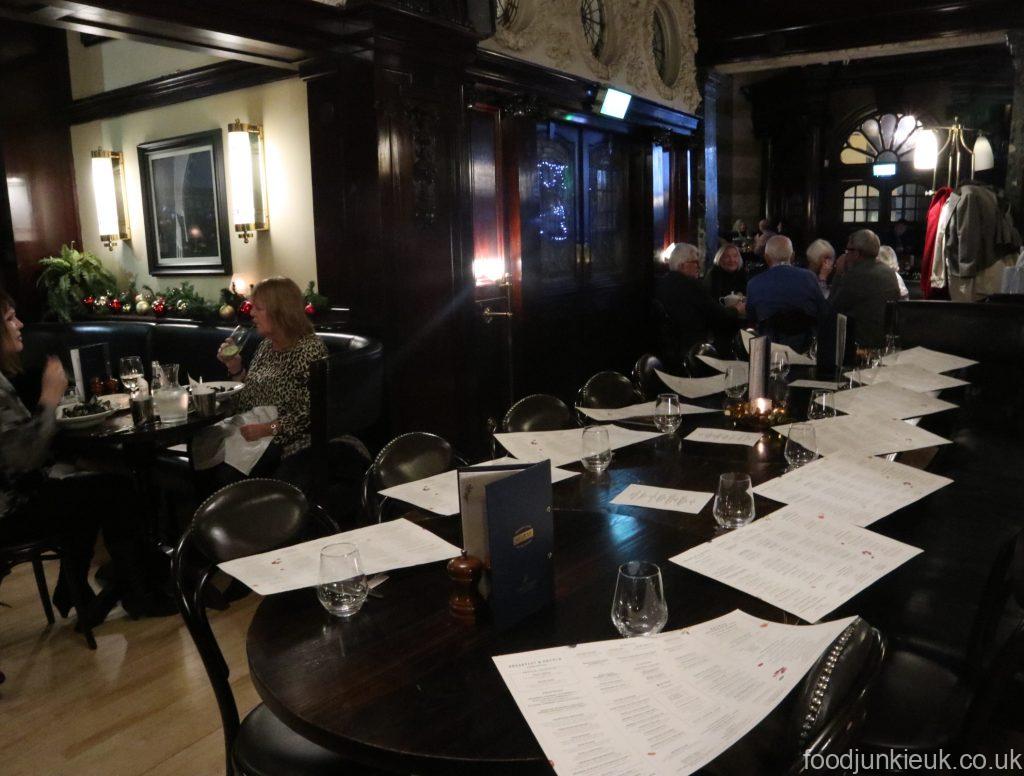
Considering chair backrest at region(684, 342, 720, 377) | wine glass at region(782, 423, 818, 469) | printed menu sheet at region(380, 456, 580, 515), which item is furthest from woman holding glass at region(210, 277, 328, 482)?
wine glass at region(782, 423, 818, 469)

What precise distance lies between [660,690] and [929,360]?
3.26m

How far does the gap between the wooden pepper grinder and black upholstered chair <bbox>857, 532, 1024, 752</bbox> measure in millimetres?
760

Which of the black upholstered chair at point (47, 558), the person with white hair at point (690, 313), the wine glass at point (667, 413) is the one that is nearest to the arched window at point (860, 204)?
the person with white hair at point (690, 313)

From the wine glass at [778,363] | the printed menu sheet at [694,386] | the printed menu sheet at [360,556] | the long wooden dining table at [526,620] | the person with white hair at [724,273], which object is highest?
the person with white hair at [724,273]

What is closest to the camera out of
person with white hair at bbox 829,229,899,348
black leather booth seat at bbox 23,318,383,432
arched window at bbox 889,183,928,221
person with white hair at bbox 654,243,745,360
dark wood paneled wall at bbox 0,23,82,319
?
black leather booth seat at bbox 23,318,383,432

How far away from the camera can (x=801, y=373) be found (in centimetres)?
397

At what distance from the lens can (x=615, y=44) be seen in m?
6.77

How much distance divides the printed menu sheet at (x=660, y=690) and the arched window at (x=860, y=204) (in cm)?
1173

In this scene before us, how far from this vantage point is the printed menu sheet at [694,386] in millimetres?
3412

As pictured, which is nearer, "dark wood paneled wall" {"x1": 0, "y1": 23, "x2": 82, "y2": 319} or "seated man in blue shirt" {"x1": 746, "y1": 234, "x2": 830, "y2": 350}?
"seated man in blue shirt" {"x1": 746, "y1": 234, "x2": 830, "y2": 350}

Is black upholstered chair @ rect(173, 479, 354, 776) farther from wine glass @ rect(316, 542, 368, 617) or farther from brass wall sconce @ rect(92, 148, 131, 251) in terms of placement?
brass wall sconce @ rect(92, 148, 131, 251)

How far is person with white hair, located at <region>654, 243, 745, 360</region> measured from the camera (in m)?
6.08

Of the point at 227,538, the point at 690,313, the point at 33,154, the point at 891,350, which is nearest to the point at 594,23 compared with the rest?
the point at 690,313

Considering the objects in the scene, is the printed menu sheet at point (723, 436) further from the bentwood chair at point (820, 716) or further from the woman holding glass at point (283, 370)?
the woman holding glass at point (283, 370)
